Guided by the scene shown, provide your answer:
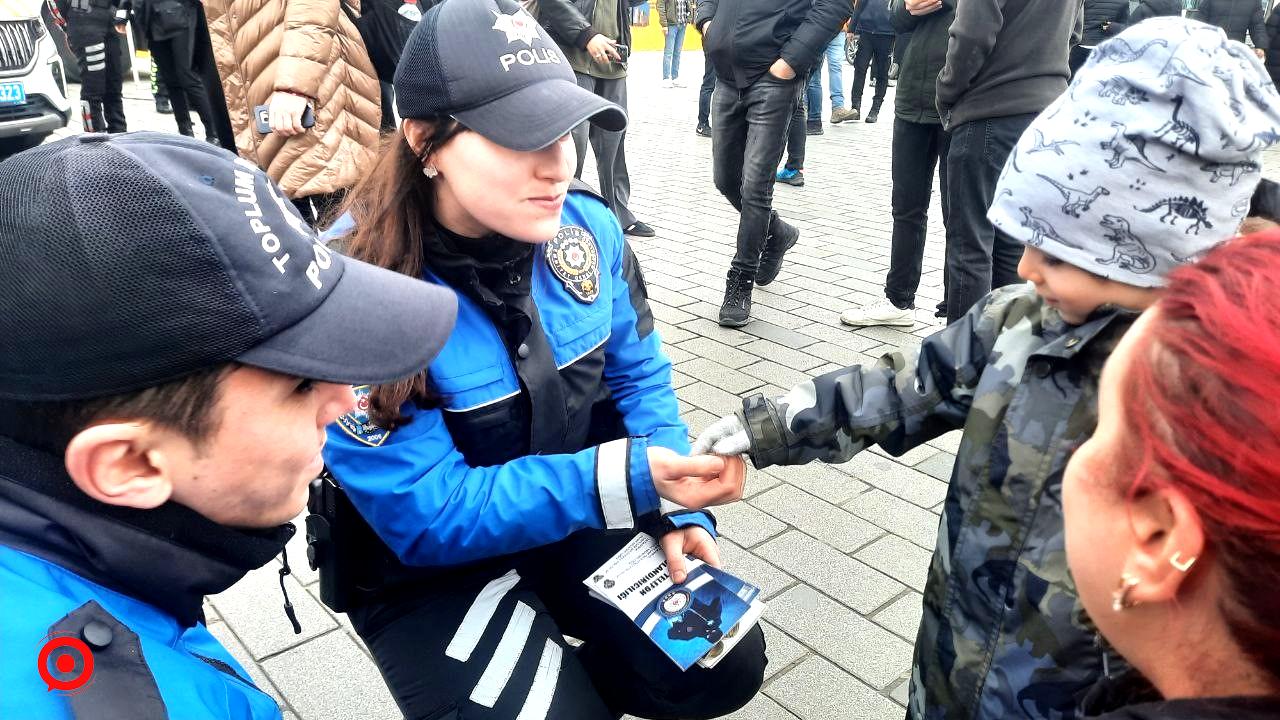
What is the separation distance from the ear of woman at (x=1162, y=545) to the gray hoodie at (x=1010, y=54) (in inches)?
131

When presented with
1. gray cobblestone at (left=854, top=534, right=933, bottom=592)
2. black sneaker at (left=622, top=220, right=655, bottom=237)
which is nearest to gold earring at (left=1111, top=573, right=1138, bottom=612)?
gray cobblestone at (left=854, top=534, right=933, bottom=592)

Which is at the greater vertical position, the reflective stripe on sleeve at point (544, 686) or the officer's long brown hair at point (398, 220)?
the officer's long brown hair at point (398, 220)

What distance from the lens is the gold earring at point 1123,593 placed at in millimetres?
821

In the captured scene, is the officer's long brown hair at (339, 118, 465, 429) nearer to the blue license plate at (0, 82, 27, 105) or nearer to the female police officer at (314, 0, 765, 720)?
the female police officer at (314, 0, 765, 720)

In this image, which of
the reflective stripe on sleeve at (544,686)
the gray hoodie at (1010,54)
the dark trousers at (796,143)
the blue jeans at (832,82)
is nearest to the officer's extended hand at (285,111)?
the reflective stripe on sleeve at (544,686)

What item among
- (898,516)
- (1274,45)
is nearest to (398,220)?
(898,516)

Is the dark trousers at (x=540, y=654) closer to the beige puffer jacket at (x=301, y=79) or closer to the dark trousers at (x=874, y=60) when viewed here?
the beige puffer jacket at (x=301, y=79)

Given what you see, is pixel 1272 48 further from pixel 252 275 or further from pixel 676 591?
pixel 252 275

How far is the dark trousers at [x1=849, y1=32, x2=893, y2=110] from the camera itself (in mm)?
10734

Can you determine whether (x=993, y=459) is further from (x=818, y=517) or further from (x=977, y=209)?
(x=977, y=209)

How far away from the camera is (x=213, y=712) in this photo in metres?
1.10

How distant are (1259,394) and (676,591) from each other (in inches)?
52.8

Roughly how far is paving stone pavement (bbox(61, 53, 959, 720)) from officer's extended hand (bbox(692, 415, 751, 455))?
0.89 m

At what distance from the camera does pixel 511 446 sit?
189 centimetres
